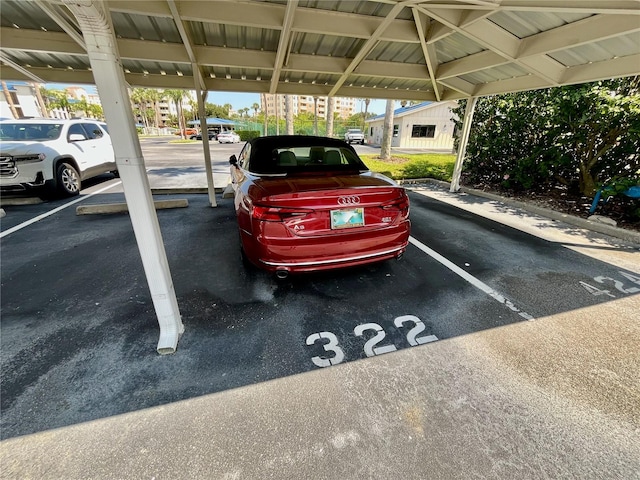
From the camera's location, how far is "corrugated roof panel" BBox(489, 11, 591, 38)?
3436 millimetres

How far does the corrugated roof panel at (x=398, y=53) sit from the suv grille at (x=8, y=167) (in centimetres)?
758

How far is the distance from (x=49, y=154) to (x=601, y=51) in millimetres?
10347

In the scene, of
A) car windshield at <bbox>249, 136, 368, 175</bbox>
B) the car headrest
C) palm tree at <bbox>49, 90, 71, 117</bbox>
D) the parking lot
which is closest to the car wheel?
the parking lot

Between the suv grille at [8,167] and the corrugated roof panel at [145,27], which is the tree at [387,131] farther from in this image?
the suv grille at [8,167]

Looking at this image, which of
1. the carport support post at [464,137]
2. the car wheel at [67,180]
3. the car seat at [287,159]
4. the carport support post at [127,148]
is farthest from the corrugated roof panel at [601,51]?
the car wheel at [67,180]

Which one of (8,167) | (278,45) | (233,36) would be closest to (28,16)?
(233,36)

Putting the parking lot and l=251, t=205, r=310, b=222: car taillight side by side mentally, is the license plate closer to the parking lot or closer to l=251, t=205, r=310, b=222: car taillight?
l=251, t=205, r=310, b=222: car taillight

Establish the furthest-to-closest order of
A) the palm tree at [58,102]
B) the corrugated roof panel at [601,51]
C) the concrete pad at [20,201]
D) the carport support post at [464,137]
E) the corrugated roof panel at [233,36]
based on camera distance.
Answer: the palm tree at [58,102], the carport support post at [464,137], the concrete pad at [20,201], the corrugated roof panel at [233,36], the corrugated roof panel at [601,51]

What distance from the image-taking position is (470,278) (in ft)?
11.3

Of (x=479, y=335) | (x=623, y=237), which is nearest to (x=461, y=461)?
(x=479, y=335)

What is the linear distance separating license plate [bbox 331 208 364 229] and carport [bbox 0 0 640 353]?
1.47m

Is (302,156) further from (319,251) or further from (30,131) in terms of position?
(30,131)

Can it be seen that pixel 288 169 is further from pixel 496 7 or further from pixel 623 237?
pixel 623 237

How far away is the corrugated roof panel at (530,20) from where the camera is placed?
3.44m
